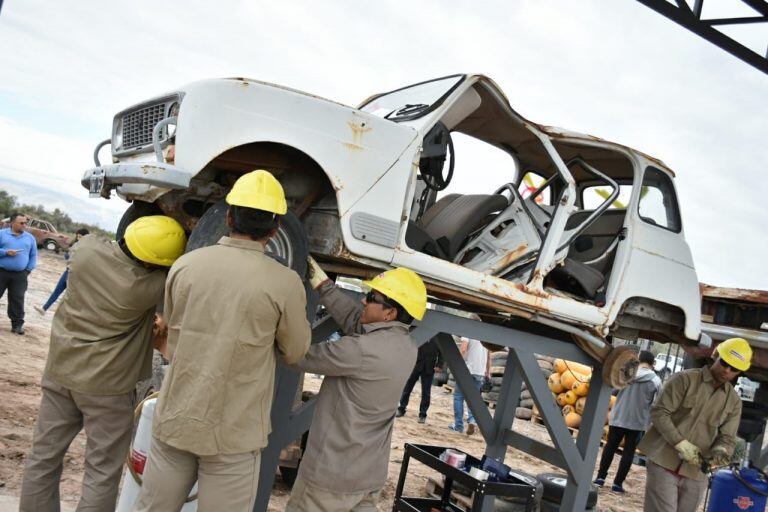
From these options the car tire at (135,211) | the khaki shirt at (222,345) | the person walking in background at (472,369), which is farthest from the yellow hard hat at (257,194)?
the person walking in background at (472,369)

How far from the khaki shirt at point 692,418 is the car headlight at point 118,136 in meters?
4.62

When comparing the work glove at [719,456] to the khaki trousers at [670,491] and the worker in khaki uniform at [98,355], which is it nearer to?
the khaki trousers at [670,491]

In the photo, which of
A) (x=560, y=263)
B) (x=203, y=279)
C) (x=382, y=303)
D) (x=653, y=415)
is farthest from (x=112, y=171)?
(x=653, y=415)

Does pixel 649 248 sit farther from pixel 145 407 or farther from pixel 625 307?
pixel 145 407

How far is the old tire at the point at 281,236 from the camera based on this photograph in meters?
3.31

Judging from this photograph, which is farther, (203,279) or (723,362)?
(723,362)

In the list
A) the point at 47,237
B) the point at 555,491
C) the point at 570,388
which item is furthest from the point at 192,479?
the point at 47,237

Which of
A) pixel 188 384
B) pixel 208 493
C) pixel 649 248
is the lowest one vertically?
pixel 208 493

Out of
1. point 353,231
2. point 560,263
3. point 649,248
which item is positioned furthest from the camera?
point 649,248

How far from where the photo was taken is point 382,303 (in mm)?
3414

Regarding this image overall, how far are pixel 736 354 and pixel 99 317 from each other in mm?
4788

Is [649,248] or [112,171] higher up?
[649,248]

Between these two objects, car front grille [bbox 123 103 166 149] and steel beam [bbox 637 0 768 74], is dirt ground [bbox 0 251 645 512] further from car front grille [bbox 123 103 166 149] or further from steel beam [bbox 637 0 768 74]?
steel beam [bbox 637 0 768 74]

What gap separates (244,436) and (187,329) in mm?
520
